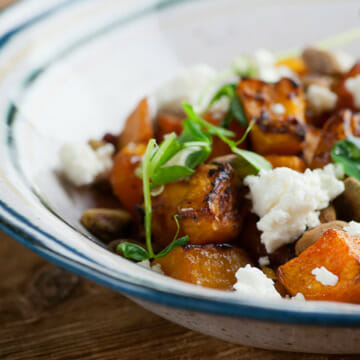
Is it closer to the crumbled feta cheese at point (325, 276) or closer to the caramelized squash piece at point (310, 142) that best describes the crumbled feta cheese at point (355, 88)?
the caramelized squash piece at point (310, 142)

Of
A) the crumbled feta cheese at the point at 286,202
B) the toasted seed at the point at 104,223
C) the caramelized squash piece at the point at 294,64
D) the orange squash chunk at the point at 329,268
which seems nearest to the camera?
the orange squash chunk at the point at 329,268

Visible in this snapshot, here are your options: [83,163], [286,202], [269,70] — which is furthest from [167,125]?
[286,202]

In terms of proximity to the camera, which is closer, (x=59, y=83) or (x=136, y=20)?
(x=59, y=83)

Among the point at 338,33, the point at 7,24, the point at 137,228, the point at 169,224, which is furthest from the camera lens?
the point at 338,33

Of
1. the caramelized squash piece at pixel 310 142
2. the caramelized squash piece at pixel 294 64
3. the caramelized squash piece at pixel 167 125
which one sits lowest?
the caramelized squash piece at pixel 294 64

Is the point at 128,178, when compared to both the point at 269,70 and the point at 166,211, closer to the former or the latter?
the point at 166,211

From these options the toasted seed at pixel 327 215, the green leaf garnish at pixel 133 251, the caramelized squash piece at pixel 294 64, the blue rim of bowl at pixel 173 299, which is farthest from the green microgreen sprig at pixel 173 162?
the caramelized squash piece at pixel 294 64

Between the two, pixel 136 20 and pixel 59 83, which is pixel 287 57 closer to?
pixel 136 20

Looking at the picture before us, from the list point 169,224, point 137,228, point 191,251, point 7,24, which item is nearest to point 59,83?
point 7,24
